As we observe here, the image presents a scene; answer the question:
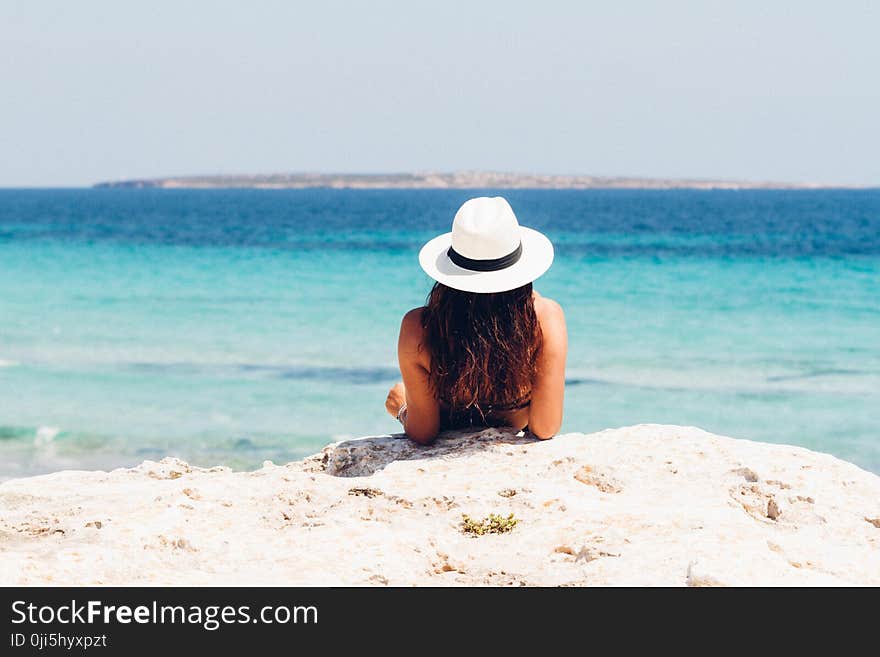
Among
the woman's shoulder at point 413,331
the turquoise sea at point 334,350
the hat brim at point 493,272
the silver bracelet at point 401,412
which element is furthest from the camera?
the turquoise sea at point 334,350

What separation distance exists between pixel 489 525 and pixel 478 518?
0.08 metres

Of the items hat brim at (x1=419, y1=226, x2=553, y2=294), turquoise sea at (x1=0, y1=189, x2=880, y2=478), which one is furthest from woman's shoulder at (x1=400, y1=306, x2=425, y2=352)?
turquoise sea at (x1=0, y1=189, x2=880, y2=478)

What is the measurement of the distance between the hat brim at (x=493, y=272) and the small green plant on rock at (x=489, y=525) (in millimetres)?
947

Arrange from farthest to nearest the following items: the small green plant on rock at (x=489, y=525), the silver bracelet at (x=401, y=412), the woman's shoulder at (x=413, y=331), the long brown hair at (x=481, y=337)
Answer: the silver bracelet at (x=401, y=412) → the woman's shoulder at (x=413, y=331) → the long brown hair at (x=481, y=337) → the small green plant on rock at (x=489, y=525)

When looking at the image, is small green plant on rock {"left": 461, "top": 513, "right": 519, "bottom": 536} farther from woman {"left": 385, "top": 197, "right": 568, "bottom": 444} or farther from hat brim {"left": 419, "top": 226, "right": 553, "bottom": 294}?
hat brim {"left": 419, "top": 226, "right": 553, "bottom": 294}

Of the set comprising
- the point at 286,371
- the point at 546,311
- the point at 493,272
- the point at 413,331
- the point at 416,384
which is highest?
the point at 493,272

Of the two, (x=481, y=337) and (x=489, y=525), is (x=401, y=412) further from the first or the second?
(x=489, y=525)

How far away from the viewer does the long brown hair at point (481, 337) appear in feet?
13.3

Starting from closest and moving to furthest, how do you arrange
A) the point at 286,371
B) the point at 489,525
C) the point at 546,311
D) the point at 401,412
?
the point at 489,525
the point at 546,311
the point at 401,412
the point at 286,371

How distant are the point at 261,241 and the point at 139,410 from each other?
83.9 feet

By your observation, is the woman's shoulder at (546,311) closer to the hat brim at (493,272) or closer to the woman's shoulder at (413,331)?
the hat brim at (493,272)

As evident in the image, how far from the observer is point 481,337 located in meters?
4.04

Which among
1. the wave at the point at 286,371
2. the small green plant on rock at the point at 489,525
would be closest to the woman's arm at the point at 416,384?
the small green plant on rock at the point at 489,525

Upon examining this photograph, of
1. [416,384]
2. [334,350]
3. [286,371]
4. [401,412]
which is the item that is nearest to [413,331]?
[416,384]
